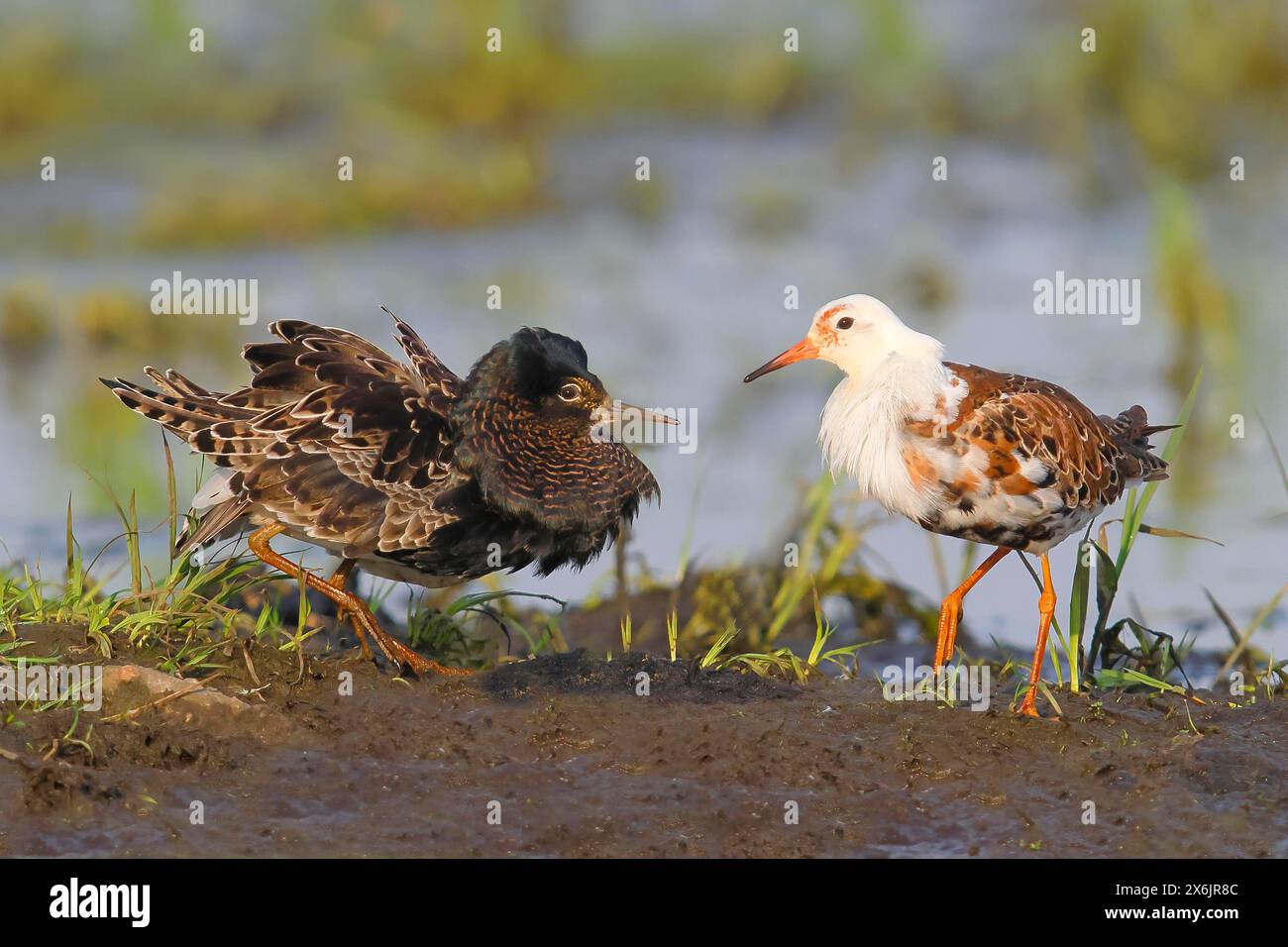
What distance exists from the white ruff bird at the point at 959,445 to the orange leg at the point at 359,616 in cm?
182

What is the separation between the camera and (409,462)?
6.60 metres

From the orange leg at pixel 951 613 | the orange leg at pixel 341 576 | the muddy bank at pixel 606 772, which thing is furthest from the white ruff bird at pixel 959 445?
the orange leg at pixel 341 576

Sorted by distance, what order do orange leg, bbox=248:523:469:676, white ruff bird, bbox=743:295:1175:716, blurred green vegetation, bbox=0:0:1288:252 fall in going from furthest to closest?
blurred green vegetation, bbox=0:0:1288:252 < white ruff bird, bbox=743:295:1175:716 < orange leg, bbox=248:523:469:676

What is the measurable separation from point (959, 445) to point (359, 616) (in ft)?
7.72

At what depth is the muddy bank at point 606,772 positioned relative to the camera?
5.31 m

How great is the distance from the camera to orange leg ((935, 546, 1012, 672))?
7000 mm

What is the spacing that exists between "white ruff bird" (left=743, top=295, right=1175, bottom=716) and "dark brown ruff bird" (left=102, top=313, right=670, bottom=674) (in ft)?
2.90

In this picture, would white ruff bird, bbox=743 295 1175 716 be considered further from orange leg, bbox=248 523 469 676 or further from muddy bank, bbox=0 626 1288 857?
orange leg, bbox=248 523 469 676

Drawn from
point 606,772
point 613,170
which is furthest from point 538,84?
point 606,772

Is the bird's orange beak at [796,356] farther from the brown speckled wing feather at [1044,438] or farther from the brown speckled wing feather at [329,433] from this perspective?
the brown speckled wing feather at [329,433]

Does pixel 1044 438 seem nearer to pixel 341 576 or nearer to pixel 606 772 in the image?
pixel 606 772

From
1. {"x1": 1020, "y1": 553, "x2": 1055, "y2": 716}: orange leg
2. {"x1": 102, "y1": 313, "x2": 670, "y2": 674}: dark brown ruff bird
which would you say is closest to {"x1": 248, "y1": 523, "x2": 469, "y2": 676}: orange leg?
{"x1": 102, "y1": 313, "x2": 670, "y2": 674}: dark brown ruff bird

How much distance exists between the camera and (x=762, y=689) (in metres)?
6.39

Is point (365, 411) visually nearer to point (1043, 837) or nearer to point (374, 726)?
point (374, 726)
